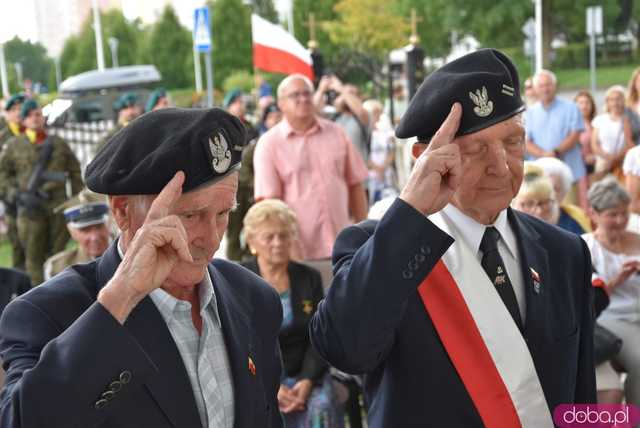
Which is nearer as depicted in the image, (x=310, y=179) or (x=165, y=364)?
(x=165, y=364)

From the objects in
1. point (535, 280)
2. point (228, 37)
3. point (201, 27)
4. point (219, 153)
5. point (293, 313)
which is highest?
point (228, 37)

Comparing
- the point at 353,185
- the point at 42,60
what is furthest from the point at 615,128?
the point at 42,60

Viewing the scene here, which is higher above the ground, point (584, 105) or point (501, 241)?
point (501, 241)

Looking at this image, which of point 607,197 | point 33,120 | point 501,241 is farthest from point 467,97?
point 33,120

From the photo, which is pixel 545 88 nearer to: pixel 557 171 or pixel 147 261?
pixel 557 171

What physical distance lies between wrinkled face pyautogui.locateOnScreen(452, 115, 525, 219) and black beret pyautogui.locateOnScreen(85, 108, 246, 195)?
21.5 inches

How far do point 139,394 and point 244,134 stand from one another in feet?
1.99

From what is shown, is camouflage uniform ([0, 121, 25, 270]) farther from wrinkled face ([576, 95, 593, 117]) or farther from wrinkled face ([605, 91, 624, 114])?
wrinkled face ([576, 95, 593, 117])

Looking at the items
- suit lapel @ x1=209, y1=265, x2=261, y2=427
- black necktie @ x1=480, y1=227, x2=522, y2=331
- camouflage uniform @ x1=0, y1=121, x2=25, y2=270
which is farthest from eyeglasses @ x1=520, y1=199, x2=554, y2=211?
camouflage uniform @ x1=0, y1=121, x2=25, y2=270

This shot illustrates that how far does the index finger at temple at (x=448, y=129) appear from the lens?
2045mm

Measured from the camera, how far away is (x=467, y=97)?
2.18 m

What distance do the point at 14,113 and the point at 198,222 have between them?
357 inches

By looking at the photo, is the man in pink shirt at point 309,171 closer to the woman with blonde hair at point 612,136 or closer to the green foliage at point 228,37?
the woman with blonde hair at point 612,136

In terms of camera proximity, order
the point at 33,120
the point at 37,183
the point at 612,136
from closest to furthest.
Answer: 1. the point at 37,183
2. the point at 33,120
3. the point at 612,136
